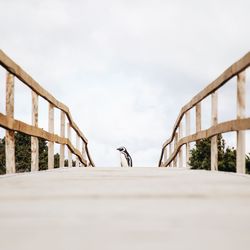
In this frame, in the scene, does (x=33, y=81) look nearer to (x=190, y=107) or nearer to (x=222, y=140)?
(x=190, y=107)

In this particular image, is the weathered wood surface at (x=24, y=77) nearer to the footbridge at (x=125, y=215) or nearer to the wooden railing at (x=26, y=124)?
the wooden railing at (x=26, y=124)

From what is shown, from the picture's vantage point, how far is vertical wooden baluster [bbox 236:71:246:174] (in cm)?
430

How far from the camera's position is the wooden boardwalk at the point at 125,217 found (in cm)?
166

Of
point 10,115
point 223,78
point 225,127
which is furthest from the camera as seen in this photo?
point 223,78

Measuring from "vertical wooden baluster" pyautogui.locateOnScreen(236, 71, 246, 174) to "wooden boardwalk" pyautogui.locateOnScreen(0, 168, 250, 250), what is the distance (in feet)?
3.77

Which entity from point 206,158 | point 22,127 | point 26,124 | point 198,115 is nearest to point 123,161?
point 206,158

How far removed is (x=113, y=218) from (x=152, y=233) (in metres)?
0.34

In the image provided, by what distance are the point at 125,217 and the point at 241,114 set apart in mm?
2518

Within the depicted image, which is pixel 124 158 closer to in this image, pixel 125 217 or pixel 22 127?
pixel 22 127

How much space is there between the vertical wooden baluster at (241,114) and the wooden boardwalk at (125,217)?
115cm

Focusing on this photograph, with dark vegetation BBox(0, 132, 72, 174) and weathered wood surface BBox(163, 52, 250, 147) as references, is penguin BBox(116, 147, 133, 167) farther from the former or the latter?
dark vegetation BBox(0, 132, 72, 174)

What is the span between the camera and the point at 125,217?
2.10 m

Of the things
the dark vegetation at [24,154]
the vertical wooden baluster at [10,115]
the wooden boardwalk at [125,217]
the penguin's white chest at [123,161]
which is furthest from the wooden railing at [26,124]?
the dark vegetation at [24,154]

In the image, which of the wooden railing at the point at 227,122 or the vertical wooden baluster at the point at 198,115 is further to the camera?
the vertical wooden baluster at the point at 198,115
